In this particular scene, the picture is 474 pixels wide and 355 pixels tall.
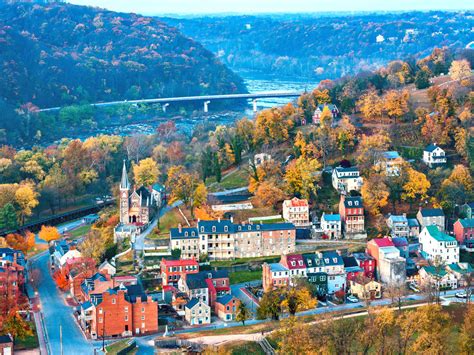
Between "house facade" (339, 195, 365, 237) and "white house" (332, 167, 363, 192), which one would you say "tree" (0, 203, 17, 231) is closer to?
"white house" (332, 167, 363, 192)

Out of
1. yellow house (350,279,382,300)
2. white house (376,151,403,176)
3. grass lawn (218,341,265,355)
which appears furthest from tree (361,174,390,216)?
grass lawn (218,341,265,355)

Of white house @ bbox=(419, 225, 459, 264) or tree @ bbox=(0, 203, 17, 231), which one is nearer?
white house @ bbox=(419, 225, 459, 264)

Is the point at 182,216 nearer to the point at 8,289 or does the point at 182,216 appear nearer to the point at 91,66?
the point at 8,289

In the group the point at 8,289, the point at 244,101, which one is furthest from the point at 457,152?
the point at 244,101

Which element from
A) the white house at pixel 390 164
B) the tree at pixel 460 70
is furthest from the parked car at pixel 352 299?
the tree at pixel 460 70

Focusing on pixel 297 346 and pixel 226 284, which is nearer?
pixel 297 346

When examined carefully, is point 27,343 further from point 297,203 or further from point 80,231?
point 80,231
